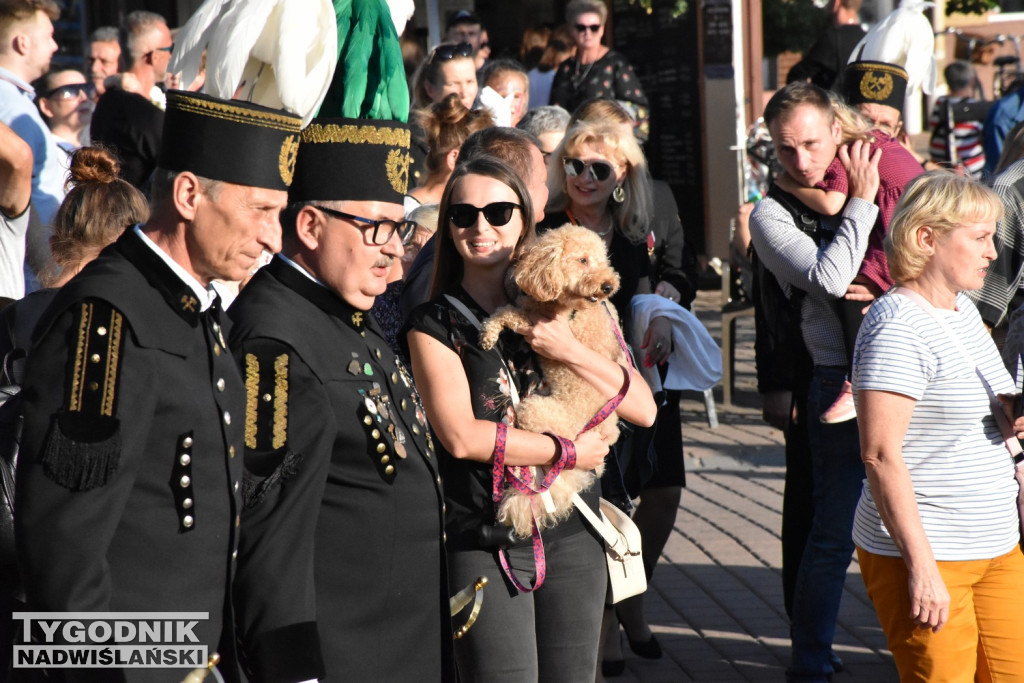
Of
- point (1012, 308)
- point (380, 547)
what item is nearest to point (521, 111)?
point (1012, 308)

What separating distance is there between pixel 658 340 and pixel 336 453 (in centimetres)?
228

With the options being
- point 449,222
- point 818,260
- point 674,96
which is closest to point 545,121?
point 818,260

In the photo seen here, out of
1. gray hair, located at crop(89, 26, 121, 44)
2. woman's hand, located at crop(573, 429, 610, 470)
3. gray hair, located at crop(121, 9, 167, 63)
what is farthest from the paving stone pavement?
gray hair, located at crop(89, 26, 121, 44)

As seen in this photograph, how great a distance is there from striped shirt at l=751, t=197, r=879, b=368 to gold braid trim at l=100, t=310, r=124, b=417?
3.02m

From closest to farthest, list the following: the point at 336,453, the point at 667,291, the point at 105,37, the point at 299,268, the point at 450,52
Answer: the point at 336,453 → the point at 299,268 → the point at 667,291 → the point at 450,52 → the point at 105,37

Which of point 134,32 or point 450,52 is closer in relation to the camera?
point 450,52

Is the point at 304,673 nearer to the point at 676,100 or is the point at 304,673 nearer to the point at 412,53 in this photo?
the point at 412,53

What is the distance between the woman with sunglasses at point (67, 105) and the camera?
7188mm

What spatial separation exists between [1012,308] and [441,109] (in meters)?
2.72

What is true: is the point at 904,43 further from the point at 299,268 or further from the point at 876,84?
the point at 299,268

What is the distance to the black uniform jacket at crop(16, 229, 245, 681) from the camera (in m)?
1.94

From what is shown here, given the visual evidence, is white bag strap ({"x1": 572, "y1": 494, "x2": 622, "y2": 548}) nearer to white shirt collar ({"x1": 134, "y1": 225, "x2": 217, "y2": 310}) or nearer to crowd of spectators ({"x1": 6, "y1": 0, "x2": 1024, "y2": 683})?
crowd of spectators ({"x1": 6, "y1": 0, "x2": 1024, "y2": 683})

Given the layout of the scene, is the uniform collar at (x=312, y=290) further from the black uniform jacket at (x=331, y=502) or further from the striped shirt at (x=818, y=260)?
the striped shirt at (x=818, y=260)

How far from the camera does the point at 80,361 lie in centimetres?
199
